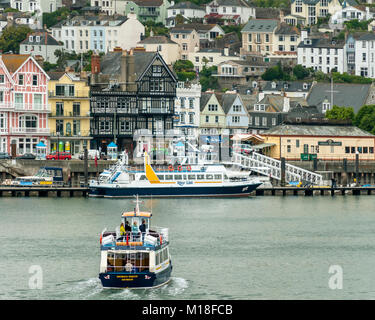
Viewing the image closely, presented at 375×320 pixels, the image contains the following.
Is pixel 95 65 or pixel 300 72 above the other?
pixel 300 72

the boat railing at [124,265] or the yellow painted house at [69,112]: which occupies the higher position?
the yellow painted house at [69,112]

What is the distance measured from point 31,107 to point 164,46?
54.6m

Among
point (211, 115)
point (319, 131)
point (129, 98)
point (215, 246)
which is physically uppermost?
point (129, 98)

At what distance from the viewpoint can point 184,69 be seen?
7057 inches

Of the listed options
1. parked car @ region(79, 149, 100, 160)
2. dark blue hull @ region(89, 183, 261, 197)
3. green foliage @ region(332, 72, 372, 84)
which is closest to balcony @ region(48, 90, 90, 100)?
parked car @ region(79, 149, 100, 160)

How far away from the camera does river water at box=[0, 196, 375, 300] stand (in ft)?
215

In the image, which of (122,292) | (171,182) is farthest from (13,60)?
(122,292)

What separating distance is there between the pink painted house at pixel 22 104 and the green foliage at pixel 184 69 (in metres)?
44.6

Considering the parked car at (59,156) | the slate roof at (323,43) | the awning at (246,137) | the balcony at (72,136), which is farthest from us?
the slate roof at (323,43)

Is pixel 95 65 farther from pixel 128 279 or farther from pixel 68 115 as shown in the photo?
pixel 128 279

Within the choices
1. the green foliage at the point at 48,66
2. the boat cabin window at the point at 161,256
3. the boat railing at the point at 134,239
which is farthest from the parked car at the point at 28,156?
the boat cabin window at the point at 161,256

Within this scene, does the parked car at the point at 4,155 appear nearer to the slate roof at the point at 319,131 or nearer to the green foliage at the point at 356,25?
the slate roof at the point at 319,131

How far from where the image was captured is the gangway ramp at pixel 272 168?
121125 mm

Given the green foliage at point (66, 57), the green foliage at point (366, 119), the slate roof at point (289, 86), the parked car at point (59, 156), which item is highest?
the green foliage at point (66, 57)
